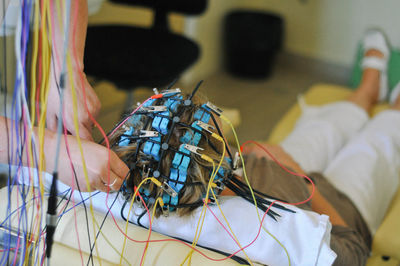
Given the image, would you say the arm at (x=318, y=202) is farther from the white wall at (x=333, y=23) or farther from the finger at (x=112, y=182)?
the white wall at (x=333, y=23)

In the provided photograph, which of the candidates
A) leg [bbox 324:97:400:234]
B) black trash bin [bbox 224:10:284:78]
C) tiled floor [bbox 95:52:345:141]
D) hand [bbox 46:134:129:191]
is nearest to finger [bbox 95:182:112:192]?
hand [bbox 46:134:129:191]

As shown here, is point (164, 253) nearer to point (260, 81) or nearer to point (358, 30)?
point (260, 81)

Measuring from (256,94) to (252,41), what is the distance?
0.38m

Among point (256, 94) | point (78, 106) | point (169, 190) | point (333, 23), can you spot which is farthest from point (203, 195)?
point (333, 23)

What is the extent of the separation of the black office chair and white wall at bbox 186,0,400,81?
35.0 inches

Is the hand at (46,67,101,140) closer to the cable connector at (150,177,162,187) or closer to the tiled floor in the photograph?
the cable connector at (150,177,162,187)

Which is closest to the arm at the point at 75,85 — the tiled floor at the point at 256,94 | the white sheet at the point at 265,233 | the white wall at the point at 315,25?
the white sheet at the point at 265,233

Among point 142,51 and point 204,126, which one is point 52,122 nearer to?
point 204,126

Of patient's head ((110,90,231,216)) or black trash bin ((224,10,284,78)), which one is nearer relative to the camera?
patient's head ((110,90,231,216))

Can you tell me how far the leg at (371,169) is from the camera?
4.31ft

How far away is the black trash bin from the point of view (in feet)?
9.81

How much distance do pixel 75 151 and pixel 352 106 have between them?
1363 millimetres

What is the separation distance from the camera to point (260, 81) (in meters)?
3.10

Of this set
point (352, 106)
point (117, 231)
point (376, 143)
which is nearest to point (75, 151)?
point (117, 231)
